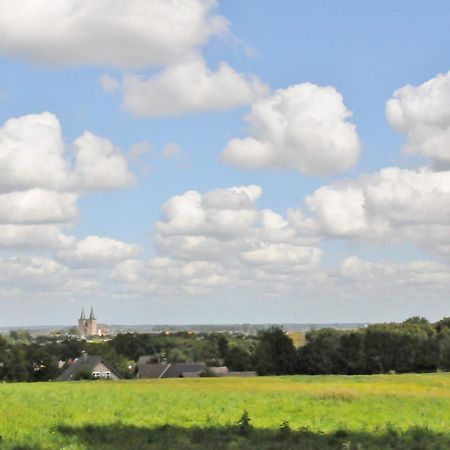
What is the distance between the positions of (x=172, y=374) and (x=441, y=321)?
2014 inches

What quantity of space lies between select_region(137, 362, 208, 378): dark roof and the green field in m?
97.4

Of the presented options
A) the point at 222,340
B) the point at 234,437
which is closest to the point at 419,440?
the point at 234,437

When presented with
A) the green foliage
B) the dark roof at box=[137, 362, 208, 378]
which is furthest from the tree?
the green foliage

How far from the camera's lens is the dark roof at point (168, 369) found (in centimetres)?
Answer: 13950

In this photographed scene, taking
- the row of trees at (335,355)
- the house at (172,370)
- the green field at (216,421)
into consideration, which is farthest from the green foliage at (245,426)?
the house at (172,370)

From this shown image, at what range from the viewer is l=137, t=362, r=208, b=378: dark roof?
139500 mm

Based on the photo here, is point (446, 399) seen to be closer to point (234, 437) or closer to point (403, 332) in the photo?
point (234, 437)

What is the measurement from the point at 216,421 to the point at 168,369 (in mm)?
116458

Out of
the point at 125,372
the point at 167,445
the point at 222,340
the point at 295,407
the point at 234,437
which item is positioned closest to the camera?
the point at 167,445

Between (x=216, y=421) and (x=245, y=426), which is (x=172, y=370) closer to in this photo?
(x=216, y=421)

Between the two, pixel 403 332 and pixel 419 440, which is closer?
pixel 419 440

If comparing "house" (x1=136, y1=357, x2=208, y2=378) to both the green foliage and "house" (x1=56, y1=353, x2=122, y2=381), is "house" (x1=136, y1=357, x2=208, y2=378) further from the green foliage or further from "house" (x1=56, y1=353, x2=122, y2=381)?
the green foliage

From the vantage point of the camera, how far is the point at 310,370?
115 meters

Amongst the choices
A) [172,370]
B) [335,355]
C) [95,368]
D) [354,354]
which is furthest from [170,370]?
[354,354]
